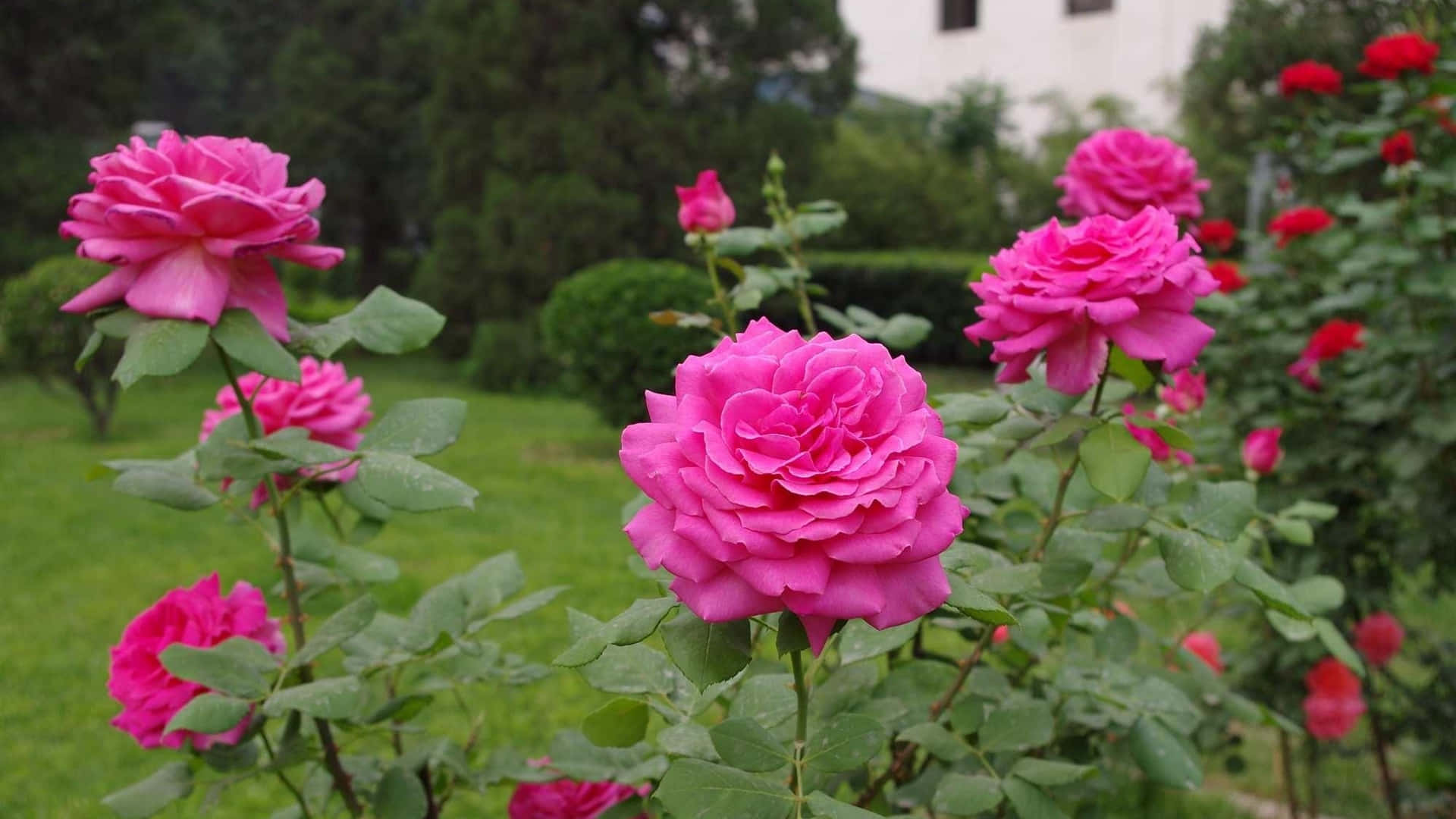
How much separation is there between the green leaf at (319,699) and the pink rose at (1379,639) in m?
1.94

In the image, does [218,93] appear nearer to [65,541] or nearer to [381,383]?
[381,383]

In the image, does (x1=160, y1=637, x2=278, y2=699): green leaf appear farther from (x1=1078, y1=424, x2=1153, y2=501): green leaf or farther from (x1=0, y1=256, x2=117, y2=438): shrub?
(x1=0, y1=256, x2=117, y2=438): shrub

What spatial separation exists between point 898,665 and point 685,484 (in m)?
0.53

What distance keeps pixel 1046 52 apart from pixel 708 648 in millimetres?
15492

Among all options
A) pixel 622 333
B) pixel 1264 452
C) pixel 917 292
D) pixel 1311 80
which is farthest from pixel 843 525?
pixel 917 292

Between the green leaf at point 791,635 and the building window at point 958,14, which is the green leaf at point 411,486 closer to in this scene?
the green leaf at point 791,635

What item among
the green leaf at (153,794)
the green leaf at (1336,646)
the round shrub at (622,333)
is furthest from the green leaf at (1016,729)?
the round shrub at (622,333)

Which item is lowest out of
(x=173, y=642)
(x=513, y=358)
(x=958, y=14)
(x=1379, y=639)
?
(x=513, y=358)

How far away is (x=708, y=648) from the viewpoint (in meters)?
0.66

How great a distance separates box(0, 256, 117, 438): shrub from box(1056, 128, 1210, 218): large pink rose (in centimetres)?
669

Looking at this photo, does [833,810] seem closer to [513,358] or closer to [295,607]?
[295,607]

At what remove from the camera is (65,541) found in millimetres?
4637

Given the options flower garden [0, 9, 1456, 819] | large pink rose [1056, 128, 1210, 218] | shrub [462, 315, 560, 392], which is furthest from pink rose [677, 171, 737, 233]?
shrub [462, 315, 560, 392]

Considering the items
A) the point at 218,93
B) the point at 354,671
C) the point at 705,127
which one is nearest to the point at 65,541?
the point at 354,671
